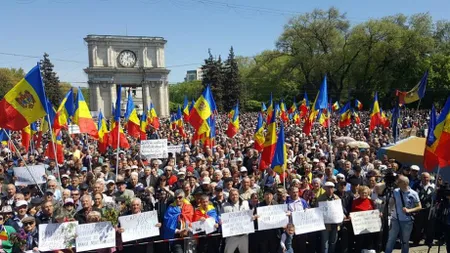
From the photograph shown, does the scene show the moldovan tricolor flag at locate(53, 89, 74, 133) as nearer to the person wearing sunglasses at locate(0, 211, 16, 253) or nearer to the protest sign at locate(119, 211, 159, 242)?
the person wearing sunglasses at locate(0, 211, 16, 253)

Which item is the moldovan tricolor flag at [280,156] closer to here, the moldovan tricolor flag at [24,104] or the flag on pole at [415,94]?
the moldovan tricolor flag at [24,104]

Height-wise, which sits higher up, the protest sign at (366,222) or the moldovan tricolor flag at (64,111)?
the moldovan tricolor flag at (64,111)

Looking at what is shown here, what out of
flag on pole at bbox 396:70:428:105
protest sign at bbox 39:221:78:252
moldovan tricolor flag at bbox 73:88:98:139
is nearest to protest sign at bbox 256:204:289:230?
protest sign at bbox 39:221:78:252

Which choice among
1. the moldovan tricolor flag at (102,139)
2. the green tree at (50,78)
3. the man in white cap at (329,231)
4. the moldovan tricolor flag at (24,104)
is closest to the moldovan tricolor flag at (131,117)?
the moldovan tricolor flag at (102,139)

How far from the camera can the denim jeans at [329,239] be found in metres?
7.16

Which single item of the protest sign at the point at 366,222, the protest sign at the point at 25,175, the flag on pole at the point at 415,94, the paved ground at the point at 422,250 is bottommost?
the paved ground at the point at 422,250

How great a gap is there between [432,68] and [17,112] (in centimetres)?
5454

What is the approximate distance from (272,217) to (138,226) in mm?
2138

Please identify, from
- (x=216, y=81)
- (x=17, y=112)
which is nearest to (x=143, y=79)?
(x=216, y=81)

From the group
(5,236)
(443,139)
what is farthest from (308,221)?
(5,236)

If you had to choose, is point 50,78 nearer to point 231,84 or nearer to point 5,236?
point 231,84

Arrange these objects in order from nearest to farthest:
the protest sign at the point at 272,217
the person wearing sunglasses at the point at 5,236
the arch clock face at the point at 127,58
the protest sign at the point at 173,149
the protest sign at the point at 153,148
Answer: the person wearing sunglasses at the point at 5,236
the protest sign at the point at 272,217
the protest sign at the point at 153,148
the protest sign at the point at 173,149
the arch clock face at the point at 127,58

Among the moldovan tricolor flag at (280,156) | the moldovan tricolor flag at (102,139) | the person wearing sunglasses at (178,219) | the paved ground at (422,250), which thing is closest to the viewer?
the person wearing sunglasses at (178,219)

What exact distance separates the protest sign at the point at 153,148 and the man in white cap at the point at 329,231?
695 centimetres
